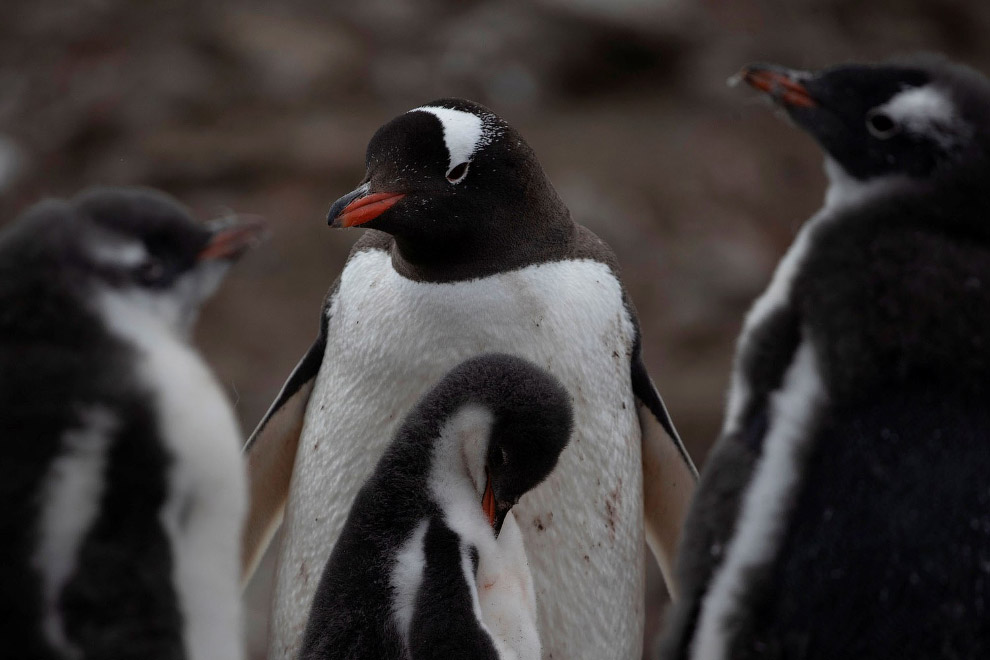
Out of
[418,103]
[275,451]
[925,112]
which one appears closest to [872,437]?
[925,112]

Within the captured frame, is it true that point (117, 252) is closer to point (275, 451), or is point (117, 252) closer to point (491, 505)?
point (491, 505)

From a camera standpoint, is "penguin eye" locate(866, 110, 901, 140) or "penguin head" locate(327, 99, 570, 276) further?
"penguin head" locate(327, 99, 570, 276)

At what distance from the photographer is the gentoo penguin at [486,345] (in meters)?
1.61

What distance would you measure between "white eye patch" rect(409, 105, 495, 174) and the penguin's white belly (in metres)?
0.17

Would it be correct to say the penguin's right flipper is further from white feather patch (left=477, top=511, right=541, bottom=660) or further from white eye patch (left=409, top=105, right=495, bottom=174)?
white feather patch (left=477, top=511, right=541, bottom=660)

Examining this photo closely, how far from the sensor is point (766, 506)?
42.3 inches

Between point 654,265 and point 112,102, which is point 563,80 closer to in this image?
point 654,265

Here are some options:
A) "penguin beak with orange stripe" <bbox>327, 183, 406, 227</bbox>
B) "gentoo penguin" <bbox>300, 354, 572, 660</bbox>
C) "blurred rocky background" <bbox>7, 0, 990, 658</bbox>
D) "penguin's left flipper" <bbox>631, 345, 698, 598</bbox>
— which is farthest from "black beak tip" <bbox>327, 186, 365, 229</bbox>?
"blurred rocky background" <bbox>7, 0, 990, 658</bbox>

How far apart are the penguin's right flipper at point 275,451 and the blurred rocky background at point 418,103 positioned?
411cm

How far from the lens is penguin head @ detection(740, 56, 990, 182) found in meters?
1.12

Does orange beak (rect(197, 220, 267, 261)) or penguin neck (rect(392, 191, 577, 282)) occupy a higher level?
orange beak (rect(197, 220, 267, 261))

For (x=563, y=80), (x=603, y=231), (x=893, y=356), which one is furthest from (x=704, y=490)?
(x=563, y=80)

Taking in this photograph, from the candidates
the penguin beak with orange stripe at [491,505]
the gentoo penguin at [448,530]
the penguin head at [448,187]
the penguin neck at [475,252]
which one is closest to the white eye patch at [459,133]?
the penguin head at [448,187]

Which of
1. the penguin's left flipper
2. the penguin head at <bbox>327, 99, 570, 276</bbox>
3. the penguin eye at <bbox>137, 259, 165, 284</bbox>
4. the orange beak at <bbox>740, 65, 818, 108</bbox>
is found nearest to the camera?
the penguin eye at <bbox>137, 259, 165, 284</bbox>
